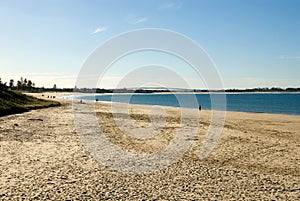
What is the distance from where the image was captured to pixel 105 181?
1287 centimetres

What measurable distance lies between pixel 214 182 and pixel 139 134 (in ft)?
47.5

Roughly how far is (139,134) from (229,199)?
646 inches

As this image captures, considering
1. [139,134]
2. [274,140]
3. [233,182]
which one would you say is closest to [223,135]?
[274,140]

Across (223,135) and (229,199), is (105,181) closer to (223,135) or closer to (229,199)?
(229,199)

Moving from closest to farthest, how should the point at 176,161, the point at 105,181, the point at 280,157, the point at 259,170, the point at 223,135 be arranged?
1. the point at 105,181
2. the point at 259,170
3. the point at 176,161
4. the point at 280,157
5. the point at 223,135

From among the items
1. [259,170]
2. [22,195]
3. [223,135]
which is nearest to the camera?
[22,195]

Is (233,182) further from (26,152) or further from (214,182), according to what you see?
(26,152)

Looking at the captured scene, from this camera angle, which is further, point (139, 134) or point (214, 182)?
point (139, 134)

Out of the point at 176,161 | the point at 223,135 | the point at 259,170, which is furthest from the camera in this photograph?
the point at 223,135

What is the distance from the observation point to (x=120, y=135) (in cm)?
2620

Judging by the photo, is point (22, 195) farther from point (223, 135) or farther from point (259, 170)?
point (223, 135)

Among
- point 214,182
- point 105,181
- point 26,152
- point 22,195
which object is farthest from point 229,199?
point 26,152

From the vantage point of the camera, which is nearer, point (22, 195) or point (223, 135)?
point (22, 195)

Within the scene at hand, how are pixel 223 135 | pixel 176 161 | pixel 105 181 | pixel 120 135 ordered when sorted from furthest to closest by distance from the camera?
pixel 223 135 → pixel 120 135 → pixel 176 161 → pixel 105 181
